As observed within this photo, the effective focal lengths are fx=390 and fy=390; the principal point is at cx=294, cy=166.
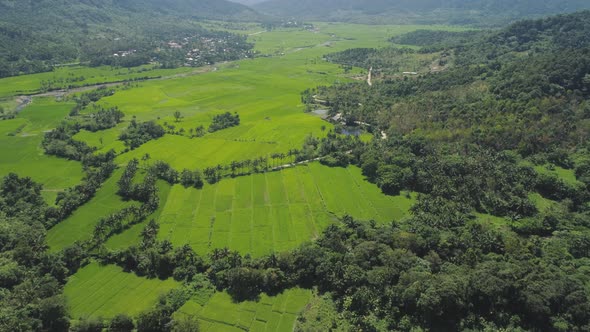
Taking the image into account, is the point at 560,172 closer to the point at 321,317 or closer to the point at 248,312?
the point at 321,317

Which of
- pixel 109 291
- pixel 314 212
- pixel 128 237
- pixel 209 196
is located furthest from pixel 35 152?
pixel 314 212

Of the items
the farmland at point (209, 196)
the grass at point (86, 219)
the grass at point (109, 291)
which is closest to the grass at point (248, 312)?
the farmland at point (209, 196)

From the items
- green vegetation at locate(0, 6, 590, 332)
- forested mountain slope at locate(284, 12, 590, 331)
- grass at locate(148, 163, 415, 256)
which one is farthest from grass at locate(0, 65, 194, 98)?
grass at locate(148, 163, 415, 256)

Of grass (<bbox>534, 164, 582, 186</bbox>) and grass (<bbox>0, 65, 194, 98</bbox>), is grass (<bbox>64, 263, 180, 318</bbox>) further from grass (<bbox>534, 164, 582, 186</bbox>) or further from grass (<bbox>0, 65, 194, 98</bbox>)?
grass (<bbox>0, 65, 194, 98</bbox>)

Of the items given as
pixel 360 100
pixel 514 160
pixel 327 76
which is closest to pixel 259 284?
pixel 514 160

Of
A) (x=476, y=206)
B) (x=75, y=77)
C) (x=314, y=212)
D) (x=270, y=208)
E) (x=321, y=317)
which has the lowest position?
(x=321, y=317)

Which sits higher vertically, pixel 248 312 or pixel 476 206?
pixel 476 206

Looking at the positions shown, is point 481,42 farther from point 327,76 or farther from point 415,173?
point 415,173
